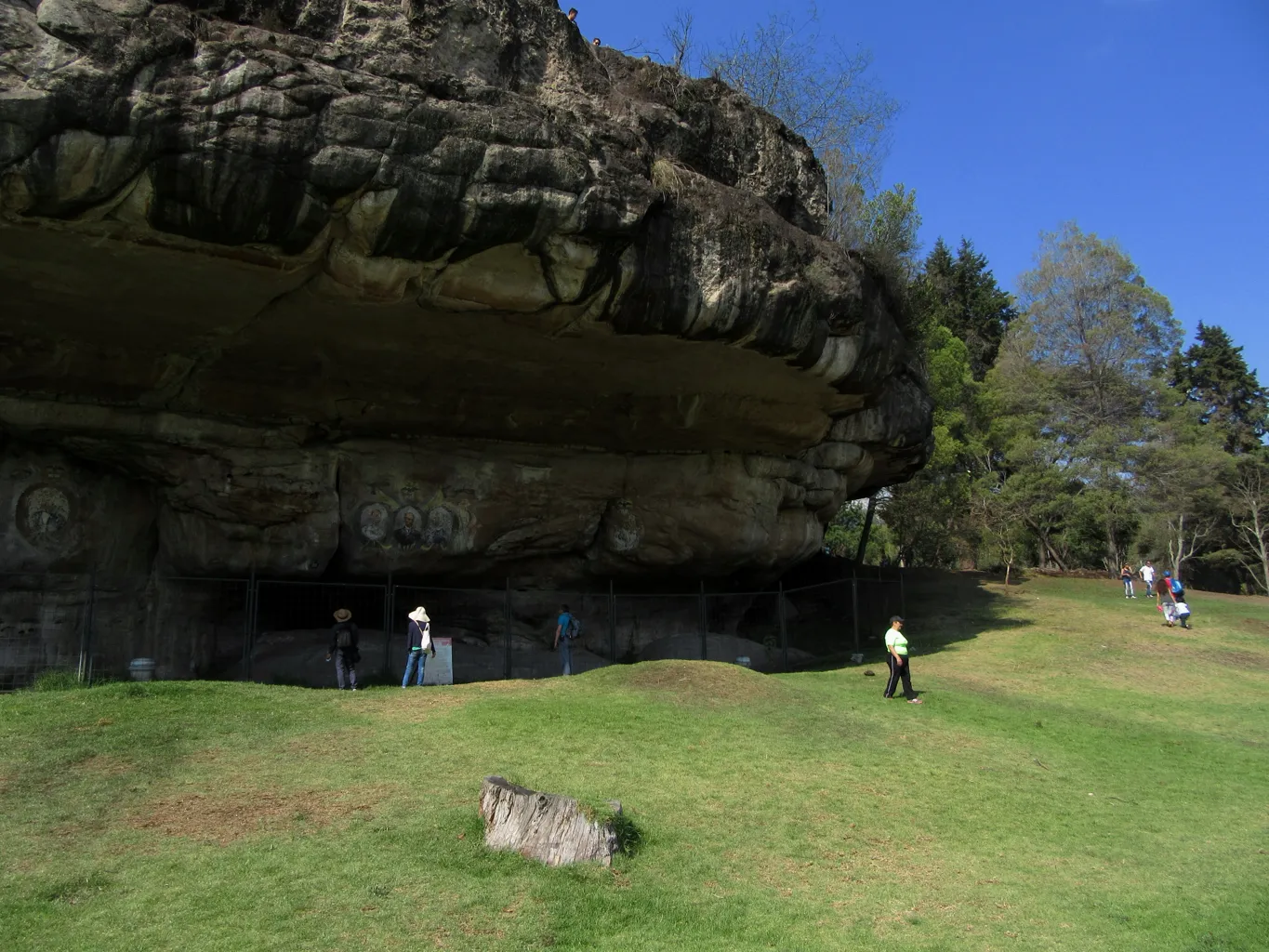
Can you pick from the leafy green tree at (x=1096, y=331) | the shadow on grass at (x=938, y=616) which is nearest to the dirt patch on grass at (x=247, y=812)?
the shadow on grass at (x=938, y=616)

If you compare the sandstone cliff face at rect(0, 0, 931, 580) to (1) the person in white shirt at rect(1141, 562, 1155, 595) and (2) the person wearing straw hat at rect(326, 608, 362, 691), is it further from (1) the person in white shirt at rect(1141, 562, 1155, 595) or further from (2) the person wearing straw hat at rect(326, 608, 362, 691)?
(1) the person in white shirt at rect(1141, 562, 1155, 595)

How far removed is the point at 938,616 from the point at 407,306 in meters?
15.9

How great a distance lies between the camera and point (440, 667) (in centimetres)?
1560

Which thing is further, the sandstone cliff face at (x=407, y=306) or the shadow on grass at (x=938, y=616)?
the shadow on grass at (x=938, y=616)

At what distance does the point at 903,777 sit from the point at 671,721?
285 centimetres

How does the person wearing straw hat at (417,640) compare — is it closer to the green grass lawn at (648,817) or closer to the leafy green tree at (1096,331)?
the green grass lawn at (648,817)

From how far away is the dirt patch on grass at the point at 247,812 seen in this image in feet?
26.4

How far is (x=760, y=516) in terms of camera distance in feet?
68.5

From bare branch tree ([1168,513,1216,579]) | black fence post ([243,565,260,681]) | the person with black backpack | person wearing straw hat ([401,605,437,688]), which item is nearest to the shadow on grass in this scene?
the person with black backpack

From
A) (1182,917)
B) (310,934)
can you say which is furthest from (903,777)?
(310,934)

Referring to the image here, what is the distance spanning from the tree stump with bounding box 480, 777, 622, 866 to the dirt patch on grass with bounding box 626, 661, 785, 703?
5.86 metres

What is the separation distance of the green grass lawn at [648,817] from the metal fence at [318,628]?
3.68m

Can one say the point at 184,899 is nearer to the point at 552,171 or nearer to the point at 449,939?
the point at 449,939

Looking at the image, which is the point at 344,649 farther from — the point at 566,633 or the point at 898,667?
the point at 898,667
